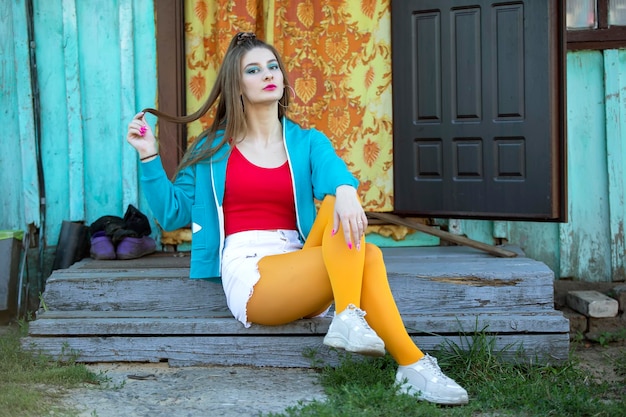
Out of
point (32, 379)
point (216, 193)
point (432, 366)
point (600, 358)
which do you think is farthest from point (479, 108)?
point (32, 379)

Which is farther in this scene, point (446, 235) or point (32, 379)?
point (446, 235)

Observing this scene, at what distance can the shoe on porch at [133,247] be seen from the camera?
5113 millimetres

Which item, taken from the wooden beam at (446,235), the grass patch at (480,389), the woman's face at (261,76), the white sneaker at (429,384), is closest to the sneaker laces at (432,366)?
the white sneaker at (429,384)

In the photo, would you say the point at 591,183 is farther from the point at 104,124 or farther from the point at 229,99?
the point at 104,124

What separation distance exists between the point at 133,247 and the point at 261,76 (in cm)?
181

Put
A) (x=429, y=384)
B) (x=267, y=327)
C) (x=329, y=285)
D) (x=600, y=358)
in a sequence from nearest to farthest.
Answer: (x=429, y=384) → (x=329, y=285) → (x=267, y=327) → (x=600, y=358)

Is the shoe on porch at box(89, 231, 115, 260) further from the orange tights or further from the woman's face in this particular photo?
the woman's face

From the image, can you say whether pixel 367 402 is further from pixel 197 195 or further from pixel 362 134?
pixel 362 134

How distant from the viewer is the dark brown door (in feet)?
16.8

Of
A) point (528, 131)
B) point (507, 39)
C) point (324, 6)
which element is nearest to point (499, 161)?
point (528, 131)

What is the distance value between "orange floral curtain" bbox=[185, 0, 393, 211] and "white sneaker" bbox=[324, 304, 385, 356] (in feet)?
7.65

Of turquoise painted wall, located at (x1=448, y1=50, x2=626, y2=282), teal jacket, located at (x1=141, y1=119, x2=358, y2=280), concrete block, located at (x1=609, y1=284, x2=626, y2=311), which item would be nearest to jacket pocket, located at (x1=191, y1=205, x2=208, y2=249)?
teal jacket, located at (x1=141, y1=119, x2=358, y2=280)

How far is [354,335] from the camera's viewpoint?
329 cm

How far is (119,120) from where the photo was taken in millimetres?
5457
